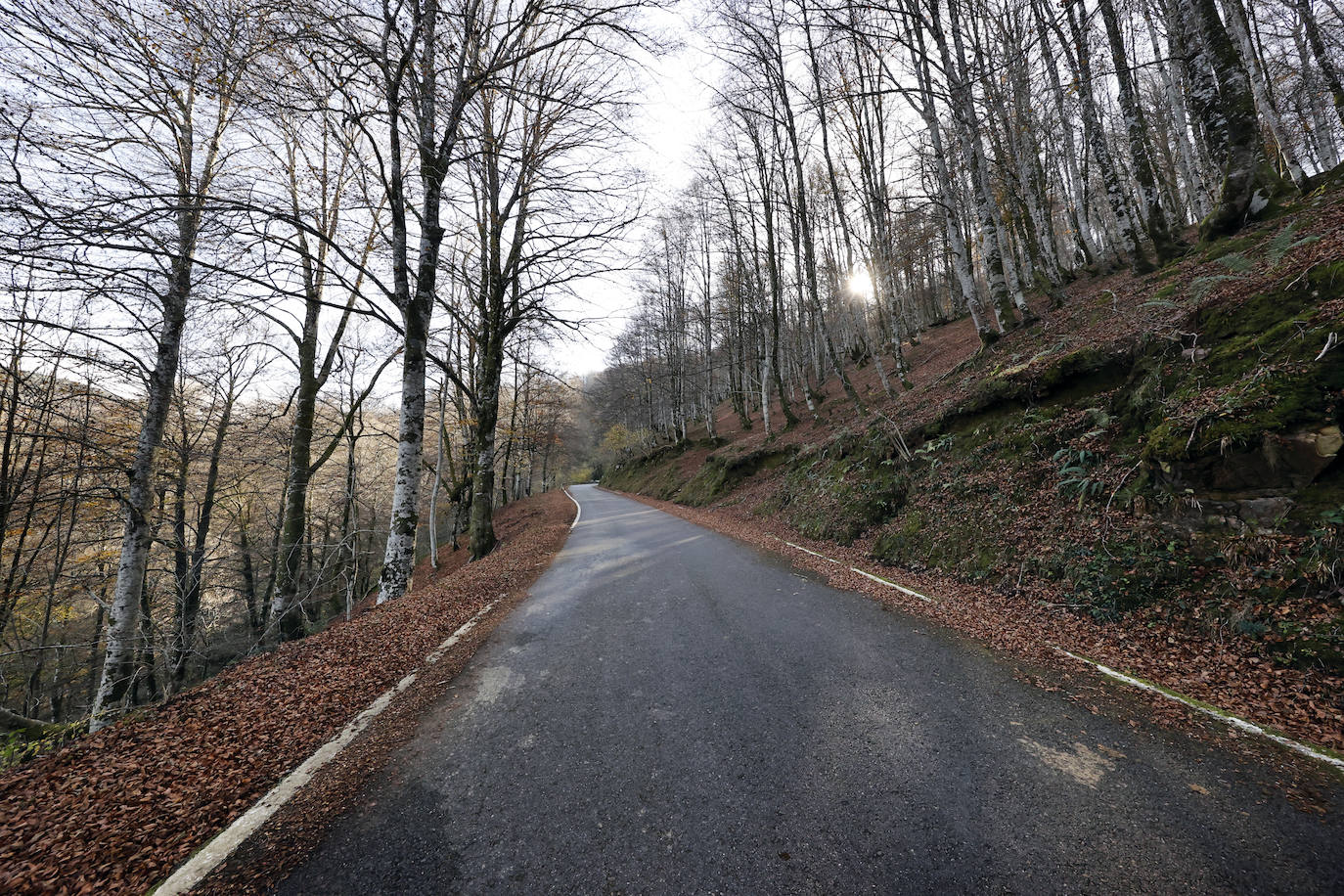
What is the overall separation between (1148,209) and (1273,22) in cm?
1522

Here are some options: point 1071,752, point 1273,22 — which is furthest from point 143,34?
point 1273,22

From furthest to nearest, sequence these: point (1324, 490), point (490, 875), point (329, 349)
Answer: point (329, 349), point (1324, 490), point (490, 875)

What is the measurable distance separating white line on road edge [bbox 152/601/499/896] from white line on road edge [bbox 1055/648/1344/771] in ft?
17.8

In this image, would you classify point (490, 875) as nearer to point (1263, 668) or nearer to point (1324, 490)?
point (1263, 668)

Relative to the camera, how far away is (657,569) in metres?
7.45

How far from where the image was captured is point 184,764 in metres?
2.50

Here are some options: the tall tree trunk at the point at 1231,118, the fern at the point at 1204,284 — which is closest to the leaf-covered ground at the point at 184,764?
the fern at the point at 1204,284

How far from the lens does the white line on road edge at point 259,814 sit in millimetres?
1810

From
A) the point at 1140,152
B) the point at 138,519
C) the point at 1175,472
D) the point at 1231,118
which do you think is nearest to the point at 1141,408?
the point at 1175,472

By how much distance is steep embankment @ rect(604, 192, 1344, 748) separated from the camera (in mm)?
3346

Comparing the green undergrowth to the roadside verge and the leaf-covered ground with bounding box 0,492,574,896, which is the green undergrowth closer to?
the roadside verge

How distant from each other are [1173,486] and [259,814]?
7493 mm

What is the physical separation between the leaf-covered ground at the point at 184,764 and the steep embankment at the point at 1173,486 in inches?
216

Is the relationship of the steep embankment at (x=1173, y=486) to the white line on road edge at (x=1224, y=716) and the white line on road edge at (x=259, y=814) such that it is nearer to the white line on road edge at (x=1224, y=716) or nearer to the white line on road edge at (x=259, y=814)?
the white line on road edge at (x=1224, y=716)
